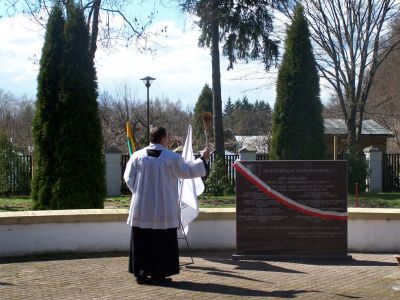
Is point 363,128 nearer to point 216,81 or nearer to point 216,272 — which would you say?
point 216,81

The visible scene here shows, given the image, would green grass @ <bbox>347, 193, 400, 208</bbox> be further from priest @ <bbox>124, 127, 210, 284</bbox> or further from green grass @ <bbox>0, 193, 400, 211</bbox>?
priest @ <bbox>124, 127, 210, 284</bbox>

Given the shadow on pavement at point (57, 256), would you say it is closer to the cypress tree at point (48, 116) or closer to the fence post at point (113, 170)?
the cypress tree at point (48, 116)

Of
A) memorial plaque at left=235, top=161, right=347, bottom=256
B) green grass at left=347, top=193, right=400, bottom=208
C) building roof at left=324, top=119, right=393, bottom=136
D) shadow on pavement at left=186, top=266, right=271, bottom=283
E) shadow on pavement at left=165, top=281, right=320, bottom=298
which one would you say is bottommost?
shadow on pavement at left=165, top=281, right=320, bottom=298

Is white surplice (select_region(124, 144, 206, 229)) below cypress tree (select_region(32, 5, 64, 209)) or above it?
below

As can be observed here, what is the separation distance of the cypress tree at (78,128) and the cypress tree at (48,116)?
0.43ft

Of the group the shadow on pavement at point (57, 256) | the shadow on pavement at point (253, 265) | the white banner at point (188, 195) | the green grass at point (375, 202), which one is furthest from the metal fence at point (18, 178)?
the shadow on pavement at point (253, 265)

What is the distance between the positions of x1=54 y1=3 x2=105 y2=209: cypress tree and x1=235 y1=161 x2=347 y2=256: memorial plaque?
4.41 meters

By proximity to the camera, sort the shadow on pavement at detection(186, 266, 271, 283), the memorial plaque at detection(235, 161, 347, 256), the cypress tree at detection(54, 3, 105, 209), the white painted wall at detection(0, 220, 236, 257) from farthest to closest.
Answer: the cypress tree at detection(54, 3, 105, 209), the white painted wall at detection(0, 220, 236, 257), the memorial plaque at detection(235, 161, 347, 256), the shadow on pavement at detection(186, 266, 271, 283)

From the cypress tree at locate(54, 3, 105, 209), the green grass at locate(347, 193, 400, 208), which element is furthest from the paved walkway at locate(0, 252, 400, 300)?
the green grass at locate(347, 193, 400, 208)

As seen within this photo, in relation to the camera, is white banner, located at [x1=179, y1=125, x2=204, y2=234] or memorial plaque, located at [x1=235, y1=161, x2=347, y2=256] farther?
memorial plaque, located at [x1=235, y1=161, x2=347, y2=256]

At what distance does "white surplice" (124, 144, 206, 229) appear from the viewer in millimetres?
7031

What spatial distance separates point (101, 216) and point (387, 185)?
18654 millimetres

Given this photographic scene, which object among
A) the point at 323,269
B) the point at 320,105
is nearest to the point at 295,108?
the point at 320,105

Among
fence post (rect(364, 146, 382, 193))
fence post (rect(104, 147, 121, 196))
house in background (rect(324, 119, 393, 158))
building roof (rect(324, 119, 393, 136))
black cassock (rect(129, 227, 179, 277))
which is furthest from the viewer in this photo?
house in background (rect(324, 119, 393, 158))
